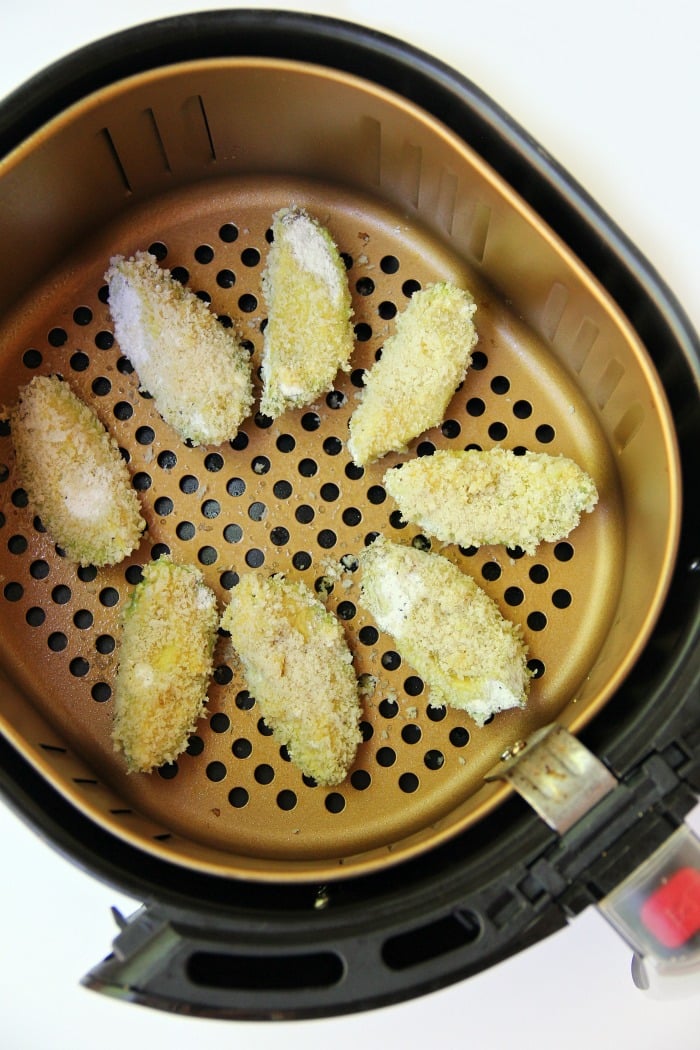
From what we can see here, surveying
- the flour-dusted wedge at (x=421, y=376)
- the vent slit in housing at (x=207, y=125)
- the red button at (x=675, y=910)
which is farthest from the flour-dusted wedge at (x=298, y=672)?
the vent slit in housing at (x=207, y=125)

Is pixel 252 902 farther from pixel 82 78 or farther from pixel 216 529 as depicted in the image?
pixel 82 78

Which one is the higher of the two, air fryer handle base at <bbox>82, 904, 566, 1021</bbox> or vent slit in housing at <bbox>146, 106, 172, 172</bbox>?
vent slit in housing at <bbox>146, 106, 172, 172</bbox>

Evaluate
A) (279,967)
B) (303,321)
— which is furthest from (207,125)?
(279,967)

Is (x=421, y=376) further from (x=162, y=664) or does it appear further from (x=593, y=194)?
(x=162, y=664)

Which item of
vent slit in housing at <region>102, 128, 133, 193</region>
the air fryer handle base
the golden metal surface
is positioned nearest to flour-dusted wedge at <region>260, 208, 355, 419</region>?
the golden metal surface

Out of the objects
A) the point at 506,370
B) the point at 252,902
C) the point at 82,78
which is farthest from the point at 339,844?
the point at 82,78

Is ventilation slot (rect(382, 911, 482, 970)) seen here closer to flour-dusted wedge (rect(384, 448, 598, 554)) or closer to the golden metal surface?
the golden metal surface

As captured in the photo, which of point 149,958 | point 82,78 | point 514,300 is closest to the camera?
point 149,958
